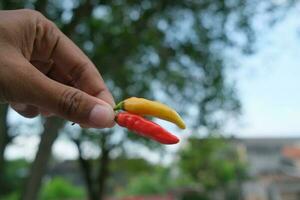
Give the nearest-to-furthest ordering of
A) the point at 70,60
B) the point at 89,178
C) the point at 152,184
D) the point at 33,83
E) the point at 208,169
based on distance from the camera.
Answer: the point at 33,83
the point at 70,60
the point at 89,178
the point at 208,169
the point at 152,184

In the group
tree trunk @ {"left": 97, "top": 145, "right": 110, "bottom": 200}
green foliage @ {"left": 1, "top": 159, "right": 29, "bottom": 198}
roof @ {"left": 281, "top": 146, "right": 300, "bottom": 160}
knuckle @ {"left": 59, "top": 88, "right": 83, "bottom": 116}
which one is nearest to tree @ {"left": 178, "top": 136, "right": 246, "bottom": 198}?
roof @ {"left": 281, "top": 146, "right": 300, "bottom": 160}

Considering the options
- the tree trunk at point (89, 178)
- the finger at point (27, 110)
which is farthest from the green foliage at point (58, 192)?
the finger at point (27, 110)

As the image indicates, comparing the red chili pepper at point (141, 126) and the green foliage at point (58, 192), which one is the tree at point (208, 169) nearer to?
the green foliage at point (58, 192)

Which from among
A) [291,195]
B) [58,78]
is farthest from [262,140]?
[58,78]

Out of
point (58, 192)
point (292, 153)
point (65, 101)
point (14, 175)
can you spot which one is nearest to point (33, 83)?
point (65, 101)

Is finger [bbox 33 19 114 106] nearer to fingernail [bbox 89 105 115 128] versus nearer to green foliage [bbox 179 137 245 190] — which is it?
fingernail [bbox 89 105 115 128]

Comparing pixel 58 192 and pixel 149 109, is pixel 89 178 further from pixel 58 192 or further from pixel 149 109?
pixel 149 109

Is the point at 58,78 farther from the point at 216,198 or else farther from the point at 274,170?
the point at 274,170
